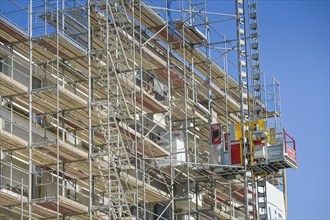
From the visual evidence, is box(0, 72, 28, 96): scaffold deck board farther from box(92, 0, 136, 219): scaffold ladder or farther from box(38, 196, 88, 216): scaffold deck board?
box(38, 196, 88, 216): scaffold deck board

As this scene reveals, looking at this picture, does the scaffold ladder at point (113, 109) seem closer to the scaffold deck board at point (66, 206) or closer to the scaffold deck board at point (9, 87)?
the scaffold deck board at point (66, 206)

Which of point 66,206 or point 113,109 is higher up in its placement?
point 113,109

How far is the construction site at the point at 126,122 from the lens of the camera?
37.9m

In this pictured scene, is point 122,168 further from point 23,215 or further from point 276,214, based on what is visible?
point 276,214

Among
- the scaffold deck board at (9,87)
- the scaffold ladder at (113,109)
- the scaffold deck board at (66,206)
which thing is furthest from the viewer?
the scaffold ladder at (113,109)

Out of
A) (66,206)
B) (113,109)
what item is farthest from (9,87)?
(113,109)

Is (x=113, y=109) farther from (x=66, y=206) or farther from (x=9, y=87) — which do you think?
(x=9, y=87)

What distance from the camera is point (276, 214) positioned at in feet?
160

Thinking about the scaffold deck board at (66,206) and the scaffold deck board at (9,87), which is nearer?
the scaffold deck board at (9,87)

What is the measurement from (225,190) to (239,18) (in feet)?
25.1

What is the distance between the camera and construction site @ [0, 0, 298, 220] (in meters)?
Result: 37.9

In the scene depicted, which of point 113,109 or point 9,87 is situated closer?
point 9,87

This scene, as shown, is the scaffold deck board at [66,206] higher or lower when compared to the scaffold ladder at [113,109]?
lower

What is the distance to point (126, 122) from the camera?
41.2 metres
